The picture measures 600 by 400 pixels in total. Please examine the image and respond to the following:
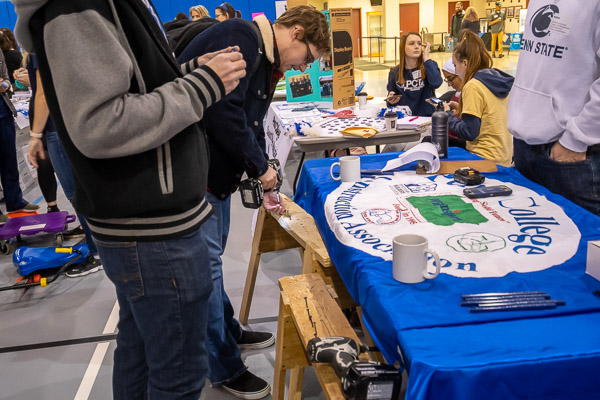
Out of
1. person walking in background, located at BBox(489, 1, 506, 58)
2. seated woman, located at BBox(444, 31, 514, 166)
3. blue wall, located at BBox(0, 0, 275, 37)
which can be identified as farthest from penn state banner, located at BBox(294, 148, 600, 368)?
person walking in background, located at BBox(489, 1, 506, 58)

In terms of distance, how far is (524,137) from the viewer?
185 cm

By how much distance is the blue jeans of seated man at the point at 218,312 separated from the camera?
1.89 m

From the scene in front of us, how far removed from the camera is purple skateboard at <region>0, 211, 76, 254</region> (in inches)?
149

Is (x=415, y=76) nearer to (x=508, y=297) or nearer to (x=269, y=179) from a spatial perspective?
(x=269, y=179)

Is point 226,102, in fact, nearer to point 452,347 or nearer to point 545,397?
point 452,347

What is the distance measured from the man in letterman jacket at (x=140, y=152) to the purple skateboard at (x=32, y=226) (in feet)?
9.33

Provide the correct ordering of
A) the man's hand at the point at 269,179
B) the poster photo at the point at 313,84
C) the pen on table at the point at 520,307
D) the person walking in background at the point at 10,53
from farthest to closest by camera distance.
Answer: the person walking in background at the point at 10,53, the poster photo at the point at 313,84, the man's hand at the point at 269,179, the pen on table at the point at 520,307

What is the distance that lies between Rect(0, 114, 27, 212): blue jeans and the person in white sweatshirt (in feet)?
13.9

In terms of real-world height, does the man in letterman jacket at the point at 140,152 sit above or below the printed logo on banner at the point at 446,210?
above

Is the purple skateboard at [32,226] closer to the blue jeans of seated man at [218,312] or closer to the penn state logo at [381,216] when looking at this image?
the blue jeans of seated man at [218,312]

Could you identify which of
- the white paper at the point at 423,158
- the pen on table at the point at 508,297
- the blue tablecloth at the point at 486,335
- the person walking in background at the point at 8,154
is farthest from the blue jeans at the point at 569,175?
the person walking in background at the point at 8,154

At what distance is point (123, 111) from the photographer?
3.27 feet

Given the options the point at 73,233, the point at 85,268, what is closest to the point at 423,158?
the point at 85,268

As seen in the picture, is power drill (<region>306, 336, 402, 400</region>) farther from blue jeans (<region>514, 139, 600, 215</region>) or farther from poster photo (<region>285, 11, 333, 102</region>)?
poster photo (<region>285, 11, 333, 102</region>)
